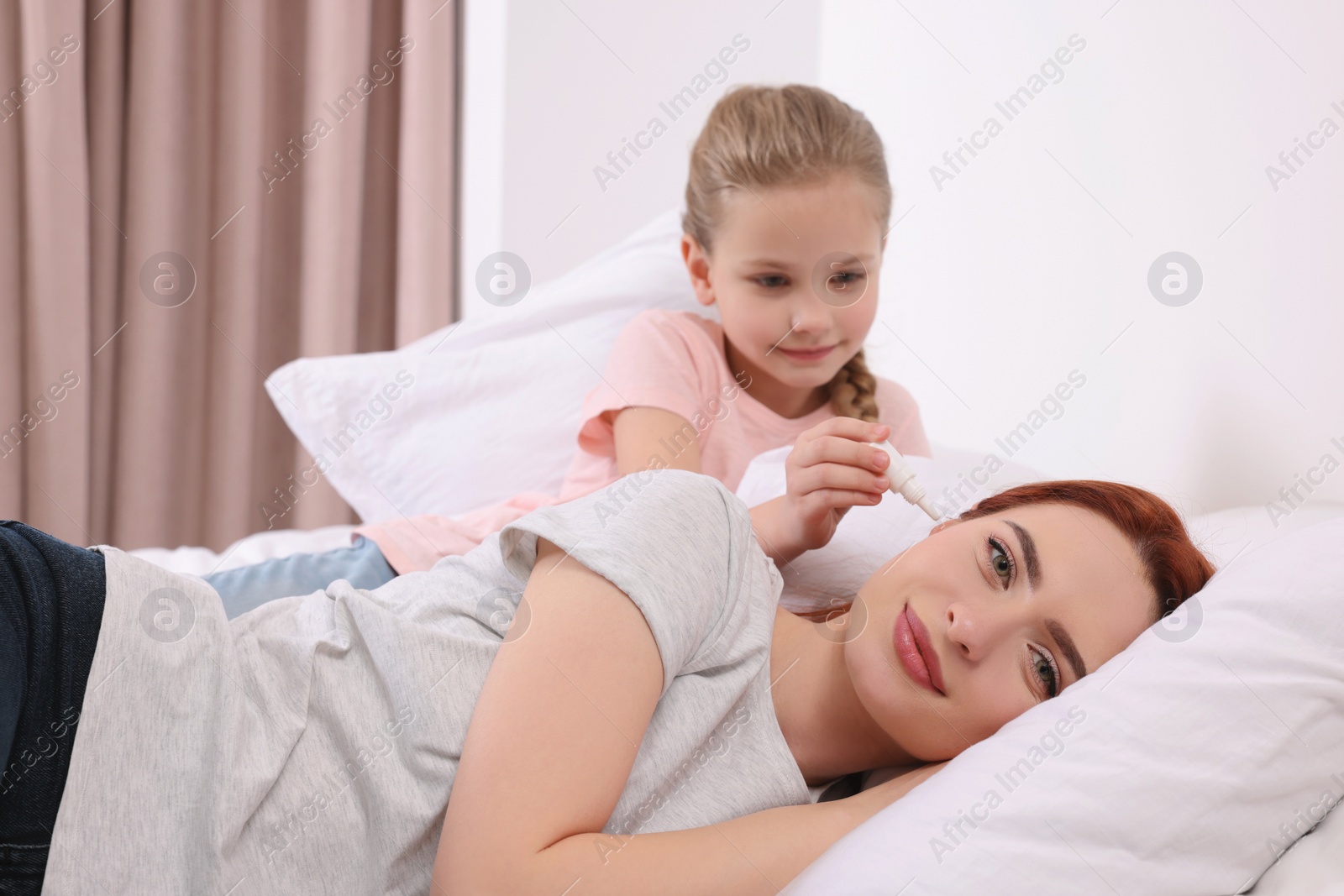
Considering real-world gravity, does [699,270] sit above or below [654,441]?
above

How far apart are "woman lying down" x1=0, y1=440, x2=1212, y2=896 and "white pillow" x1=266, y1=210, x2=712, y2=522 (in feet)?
1.96

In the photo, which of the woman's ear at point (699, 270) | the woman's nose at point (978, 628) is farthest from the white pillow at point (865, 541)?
the woman's ear at point (699, 270)

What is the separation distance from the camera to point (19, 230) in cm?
193

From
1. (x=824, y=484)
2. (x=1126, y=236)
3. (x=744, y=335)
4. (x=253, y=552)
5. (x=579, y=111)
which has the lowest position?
(x=253, y=552)

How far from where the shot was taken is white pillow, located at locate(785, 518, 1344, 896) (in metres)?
0.61

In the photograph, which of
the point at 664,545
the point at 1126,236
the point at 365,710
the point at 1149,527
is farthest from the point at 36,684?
the point at 1126,236

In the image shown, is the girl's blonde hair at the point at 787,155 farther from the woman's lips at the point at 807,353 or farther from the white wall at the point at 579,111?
the white wall at the point at 579,111

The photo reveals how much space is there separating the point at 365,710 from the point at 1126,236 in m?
1.00

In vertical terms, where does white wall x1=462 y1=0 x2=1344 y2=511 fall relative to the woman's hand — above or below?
above

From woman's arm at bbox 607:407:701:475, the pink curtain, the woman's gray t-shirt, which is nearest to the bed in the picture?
the woman's gray t-shirt

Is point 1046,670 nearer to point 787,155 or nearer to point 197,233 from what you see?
point 787,155

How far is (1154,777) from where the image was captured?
0.63 metres

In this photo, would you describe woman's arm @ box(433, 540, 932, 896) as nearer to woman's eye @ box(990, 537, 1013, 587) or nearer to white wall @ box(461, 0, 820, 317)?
woman's eye @ box(990, 537, 1013, 587)

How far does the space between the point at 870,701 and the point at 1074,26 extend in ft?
3.14
